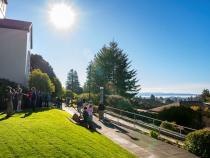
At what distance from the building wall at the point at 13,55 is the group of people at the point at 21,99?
14.8ft

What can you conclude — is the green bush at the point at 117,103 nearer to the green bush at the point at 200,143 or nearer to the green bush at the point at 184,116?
the green bush at the point at 184,116

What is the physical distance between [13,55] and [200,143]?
74.6 feet

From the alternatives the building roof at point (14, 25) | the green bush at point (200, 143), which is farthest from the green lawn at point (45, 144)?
the building roof at point (14, 25)

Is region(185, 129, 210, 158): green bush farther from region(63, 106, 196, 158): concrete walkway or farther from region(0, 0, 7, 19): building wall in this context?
region(0, 0, 7, 19): building wall

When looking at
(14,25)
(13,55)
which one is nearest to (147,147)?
(13,55)

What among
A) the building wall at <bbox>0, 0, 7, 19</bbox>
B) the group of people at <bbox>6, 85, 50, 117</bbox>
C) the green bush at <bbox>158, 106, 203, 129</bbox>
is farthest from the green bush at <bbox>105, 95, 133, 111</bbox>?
the building wall at <bbox>0, 0, 7, 19</bbox>

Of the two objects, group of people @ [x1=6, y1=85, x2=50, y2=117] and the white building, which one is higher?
the white building

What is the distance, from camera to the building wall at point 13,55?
93.6 feet

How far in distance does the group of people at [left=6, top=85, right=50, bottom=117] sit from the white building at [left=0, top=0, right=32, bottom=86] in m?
4.55

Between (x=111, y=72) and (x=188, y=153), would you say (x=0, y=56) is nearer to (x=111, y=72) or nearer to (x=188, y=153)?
(x=188, y=153)

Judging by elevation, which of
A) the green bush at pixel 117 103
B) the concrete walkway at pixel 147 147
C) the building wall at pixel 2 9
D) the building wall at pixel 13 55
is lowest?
the concrete walkway at pixel 147 147

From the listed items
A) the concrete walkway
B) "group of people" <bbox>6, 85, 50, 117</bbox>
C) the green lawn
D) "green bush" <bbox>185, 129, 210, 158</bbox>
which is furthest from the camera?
"group of people" <bbox>6, 85, 50, 117</bbox>

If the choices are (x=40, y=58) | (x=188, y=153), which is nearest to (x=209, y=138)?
(x=188, y=153)

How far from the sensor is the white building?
28.5 metres
